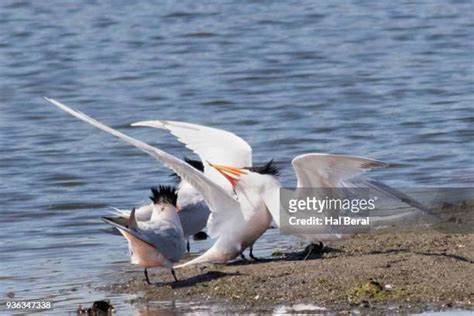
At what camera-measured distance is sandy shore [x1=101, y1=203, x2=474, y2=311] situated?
25.3ft

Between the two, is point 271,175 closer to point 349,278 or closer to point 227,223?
point 227,223

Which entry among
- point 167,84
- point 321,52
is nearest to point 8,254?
point 167,84

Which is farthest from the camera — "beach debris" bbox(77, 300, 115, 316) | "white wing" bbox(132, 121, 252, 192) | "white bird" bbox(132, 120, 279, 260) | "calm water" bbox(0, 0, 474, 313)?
"calm water" bbox(0, 0, 474, 313)

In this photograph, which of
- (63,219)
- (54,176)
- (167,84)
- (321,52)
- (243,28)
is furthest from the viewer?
(243,28)

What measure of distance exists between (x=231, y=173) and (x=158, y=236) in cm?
100

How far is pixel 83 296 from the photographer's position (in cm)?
871

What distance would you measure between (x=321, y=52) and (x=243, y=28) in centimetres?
238

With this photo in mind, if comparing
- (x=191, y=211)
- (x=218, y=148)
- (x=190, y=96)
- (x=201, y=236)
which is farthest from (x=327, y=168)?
(x=190, y=96)

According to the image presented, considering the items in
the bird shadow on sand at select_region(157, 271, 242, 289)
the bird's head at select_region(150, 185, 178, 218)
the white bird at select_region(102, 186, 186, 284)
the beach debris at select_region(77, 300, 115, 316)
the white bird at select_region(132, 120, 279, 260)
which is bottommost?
the bird shadow on sand at select_region(157, 271, 242, 289)

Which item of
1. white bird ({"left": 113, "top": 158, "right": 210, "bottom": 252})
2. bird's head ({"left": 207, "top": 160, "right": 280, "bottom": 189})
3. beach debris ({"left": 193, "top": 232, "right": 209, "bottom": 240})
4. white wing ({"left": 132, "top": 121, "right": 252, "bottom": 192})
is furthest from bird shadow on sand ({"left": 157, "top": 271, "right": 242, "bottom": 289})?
beach debris ({"left": 193, "top": 232, "right": 209, "bottom": 240})

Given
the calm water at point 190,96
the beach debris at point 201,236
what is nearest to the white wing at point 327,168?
the calm water at point 190,96

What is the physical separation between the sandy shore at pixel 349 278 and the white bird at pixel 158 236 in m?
0.17

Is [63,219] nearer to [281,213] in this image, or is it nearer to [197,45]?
[281,213]

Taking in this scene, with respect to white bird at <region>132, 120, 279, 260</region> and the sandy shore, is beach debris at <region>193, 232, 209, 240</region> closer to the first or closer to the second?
white bird at <region>132, 120, 279, 260</region>
